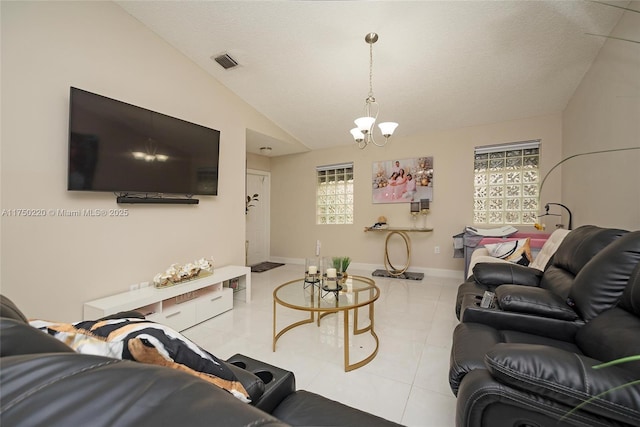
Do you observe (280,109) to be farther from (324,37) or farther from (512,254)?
(512,254)

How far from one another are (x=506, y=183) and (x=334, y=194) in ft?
9.45

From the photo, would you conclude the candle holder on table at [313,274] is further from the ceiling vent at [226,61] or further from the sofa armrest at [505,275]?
the ceiling vent at [226,61]

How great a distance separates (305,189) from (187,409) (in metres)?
5.25

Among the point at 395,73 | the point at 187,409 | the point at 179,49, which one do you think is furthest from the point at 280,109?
the point at 187,409

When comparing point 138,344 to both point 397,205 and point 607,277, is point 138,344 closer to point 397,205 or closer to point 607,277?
point 607,277

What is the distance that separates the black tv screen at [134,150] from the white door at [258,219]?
92.8 inches

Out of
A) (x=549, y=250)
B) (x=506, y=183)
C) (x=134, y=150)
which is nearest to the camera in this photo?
(x=549, y=250)

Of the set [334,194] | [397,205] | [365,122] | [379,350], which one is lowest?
[379,350]

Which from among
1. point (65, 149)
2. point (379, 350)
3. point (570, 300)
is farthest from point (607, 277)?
point (65, 149)

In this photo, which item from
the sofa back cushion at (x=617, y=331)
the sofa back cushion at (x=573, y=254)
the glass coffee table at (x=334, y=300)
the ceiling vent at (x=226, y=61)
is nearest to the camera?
the sofa back cushion at (x=617, y=331)

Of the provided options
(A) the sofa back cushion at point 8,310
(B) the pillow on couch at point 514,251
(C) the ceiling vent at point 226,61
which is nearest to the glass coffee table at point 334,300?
(A) the sofa back cushion at point 8,310

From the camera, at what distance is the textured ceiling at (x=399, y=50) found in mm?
2326

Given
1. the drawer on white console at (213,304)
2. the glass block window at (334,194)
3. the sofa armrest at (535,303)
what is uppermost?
the glass block window at (334,194)

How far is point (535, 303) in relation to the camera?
1.39m
